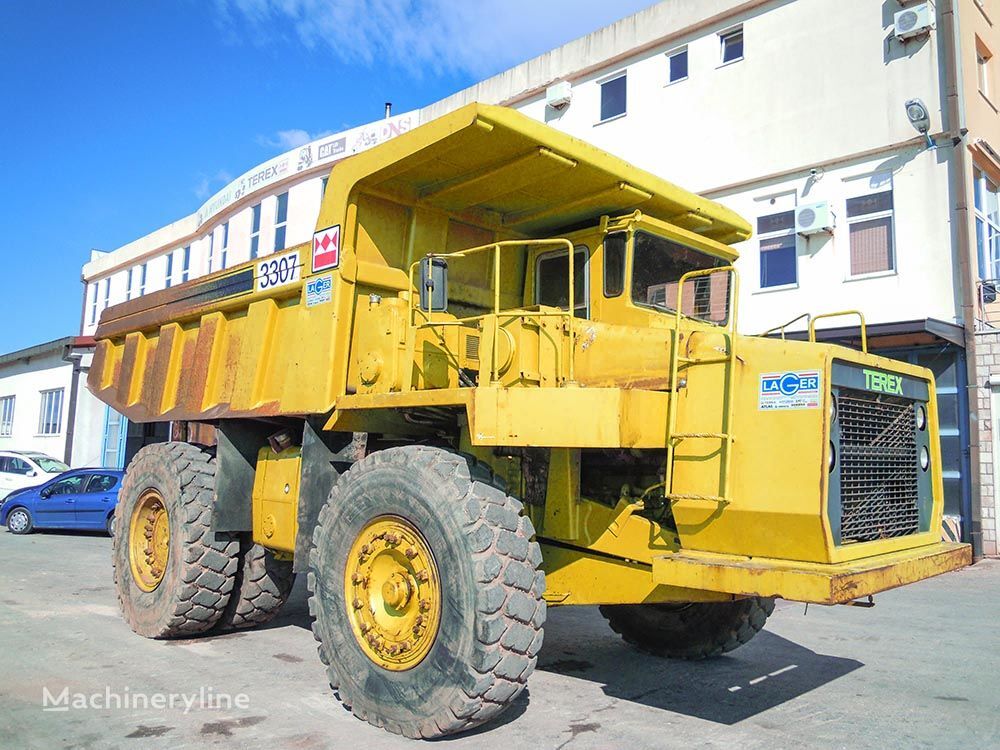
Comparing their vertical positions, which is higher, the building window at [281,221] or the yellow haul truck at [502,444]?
the building window at [281,221]

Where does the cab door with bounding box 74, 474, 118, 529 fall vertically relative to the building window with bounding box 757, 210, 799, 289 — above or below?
below

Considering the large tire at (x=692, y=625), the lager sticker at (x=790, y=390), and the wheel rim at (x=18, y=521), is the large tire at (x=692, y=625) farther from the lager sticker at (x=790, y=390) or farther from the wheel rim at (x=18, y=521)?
the wheel rim at (x=18, y=521)

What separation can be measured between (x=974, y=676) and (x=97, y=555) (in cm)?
1273

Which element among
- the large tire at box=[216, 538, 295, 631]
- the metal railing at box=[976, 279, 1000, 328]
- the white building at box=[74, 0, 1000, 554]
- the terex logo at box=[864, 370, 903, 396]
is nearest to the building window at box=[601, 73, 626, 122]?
the white building at box=[74, 0, 1000, 554]

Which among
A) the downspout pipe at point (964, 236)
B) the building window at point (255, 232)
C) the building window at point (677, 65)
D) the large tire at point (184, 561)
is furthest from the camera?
the building window at point (255, 232)

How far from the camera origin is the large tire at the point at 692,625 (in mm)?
6305

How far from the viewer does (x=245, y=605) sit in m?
7.43

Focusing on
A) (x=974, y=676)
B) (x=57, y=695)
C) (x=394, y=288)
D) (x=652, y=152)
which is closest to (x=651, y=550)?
(x=394, y=288)

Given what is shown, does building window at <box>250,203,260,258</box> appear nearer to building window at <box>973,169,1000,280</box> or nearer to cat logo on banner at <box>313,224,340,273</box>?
building window at <box>973,169,1000,280</box>

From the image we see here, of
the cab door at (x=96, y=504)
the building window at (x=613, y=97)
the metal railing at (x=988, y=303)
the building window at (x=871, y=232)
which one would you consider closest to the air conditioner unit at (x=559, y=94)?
the building window at (x=613, y=97)

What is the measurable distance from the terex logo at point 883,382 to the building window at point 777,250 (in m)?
11.8

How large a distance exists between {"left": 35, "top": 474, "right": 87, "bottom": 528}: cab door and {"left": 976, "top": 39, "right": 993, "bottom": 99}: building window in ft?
66.6

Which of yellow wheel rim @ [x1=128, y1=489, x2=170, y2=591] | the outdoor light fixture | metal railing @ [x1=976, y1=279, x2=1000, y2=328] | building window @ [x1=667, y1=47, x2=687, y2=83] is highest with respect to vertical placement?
building window @ [x1=667, y1=47, x2=687, y2=83]

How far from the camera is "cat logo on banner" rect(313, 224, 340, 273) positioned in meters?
6.02
